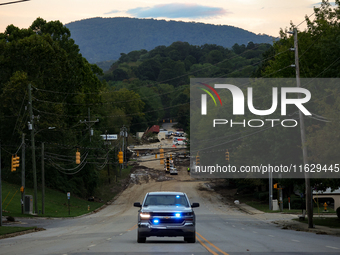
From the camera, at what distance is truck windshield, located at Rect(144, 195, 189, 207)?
18.6 metres

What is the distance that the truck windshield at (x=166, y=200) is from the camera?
1864 cm

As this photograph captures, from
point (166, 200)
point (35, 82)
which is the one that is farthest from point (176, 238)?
point (35, 82)

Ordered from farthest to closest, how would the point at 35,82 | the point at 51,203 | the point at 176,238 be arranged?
the point at 51,203, the point at 35,82, the point at 176,238

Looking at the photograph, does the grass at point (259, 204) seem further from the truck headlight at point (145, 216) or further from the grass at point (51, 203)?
the truck headlight at point (145, 216)

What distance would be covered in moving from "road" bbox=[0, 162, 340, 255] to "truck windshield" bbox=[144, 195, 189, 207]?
5.16ft

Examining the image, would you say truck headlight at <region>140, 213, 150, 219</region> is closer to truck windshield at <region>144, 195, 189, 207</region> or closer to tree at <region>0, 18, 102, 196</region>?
truck windshield at <region>144, 195, 189, 207</region>

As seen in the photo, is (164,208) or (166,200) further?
(166,200)

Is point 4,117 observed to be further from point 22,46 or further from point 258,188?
point 258,188

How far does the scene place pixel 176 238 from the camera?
22.2m

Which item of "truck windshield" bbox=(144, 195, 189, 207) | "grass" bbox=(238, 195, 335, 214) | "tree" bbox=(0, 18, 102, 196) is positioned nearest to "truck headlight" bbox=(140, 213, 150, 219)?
"truck windshield" bbox=(144, 195, 189, 207)

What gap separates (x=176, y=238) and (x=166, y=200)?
4170mm

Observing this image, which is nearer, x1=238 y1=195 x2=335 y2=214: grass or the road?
the road

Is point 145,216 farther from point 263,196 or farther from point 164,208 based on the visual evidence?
point 263,196

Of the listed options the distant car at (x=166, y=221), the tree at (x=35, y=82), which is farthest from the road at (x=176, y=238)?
the tree at (x=35, y=82)
